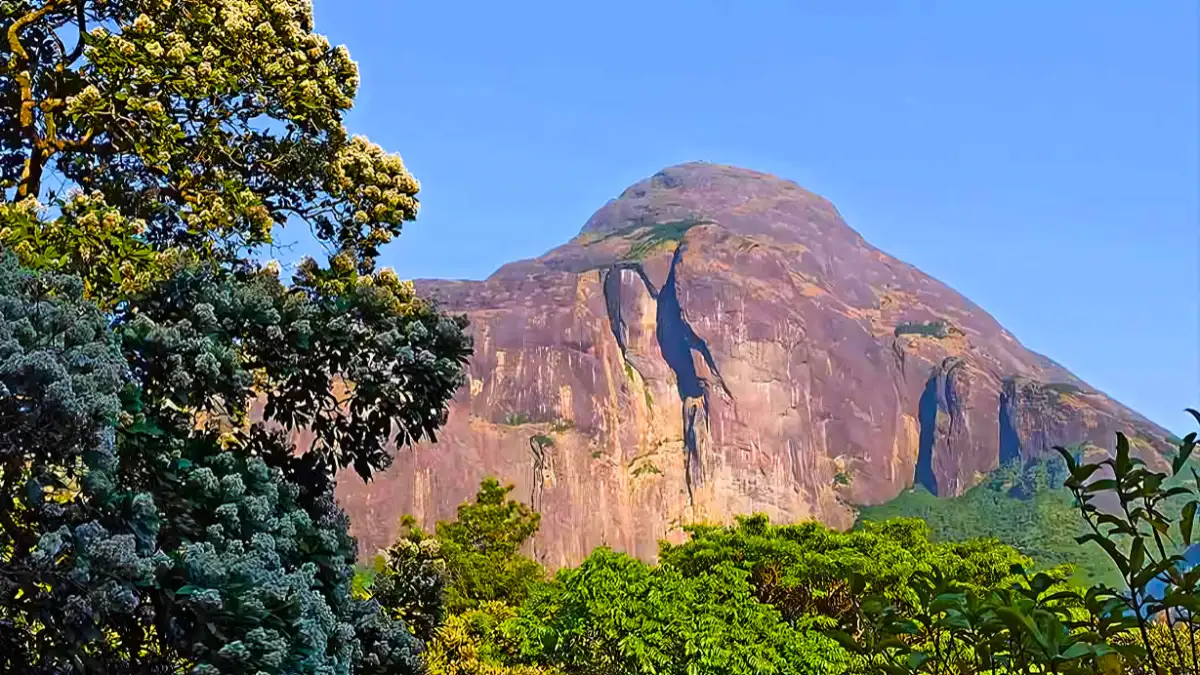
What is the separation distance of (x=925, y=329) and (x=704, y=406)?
2444 centimetres

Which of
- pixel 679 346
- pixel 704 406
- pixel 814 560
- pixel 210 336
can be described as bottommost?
pixel 814 560

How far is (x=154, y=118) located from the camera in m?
7.97

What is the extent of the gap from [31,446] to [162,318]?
1.41 meters

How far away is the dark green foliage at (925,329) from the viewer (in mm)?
102938

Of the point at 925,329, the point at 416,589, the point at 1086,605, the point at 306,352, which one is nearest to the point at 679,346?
the point at 925,329

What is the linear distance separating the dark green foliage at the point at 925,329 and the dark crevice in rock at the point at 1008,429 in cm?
955

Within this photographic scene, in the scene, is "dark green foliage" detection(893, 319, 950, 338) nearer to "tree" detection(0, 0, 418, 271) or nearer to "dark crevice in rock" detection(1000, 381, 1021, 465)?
"dark crevice in rock" detection(1000, 381, 1021, 465)

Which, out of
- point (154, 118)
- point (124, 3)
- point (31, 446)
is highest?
point (124, 3)

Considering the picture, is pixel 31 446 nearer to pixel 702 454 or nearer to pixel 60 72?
pixel 60 72

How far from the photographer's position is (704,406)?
3573 inches

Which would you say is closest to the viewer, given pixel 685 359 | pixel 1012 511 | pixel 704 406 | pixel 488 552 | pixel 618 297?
pixel 488 552

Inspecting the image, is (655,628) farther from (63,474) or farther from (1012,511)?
(1012,511)

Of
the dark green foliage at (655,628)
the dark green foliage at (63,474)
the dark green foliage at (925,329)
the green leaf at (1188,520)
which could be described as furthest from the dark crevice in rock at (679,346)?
the green leaf at (1188,520)

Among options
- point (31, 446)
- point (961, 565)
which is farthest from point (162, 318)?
point (961, 565)
